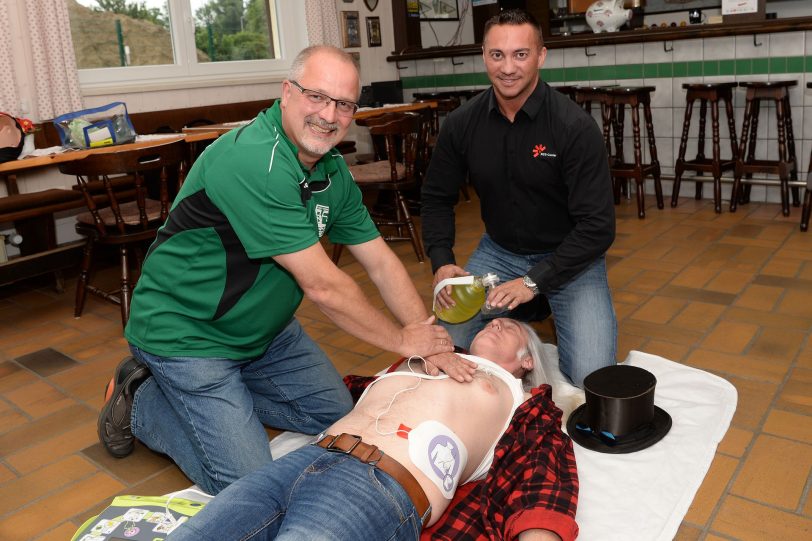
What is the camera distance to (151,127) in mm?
5168

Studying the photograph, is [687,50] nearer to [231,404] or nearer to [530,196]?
[530,196]

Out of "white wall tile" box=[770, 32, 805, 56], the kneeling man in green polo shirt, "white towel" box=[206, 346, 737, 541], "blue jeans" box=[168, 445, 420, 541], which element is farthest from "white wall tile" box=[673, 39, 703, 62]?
"blue jeans" box=[168, 445, 420, 541]

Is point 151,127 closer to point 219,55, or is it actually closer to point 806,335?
point 219,55

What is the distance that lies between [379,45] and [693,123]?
3056 mm

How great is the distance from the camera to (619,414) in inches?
80.7

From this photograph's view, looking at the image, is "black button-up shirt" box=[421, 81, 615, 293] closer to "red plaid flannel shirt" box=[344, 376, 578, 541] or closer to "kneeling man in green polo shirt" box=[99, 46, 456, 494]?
"kneeling man in green polo shirt" box=[99, 46, 456, 494]

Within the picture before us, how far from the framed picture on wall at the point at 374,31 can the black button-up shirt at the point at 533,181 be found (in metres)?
4.46

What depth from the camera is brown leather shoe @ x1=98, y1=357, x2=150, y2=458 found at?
7.32 ft

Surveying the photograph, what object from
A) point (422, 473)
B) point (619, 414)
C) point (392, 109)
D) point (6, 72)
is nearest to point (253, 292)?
point (422, 473)

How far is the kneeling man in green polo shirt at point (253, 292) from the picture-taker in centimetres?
179

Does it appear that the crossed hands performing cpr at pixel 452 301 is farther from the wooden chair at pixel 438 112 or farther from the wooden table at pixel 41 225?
the wooden chair at pixel 438 112

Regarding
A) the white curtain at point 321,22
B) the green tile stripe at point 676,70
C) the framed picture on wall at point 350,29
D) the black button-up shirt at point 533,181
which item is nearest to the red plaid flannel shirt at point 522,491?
the black button-up shirt at point 533,181

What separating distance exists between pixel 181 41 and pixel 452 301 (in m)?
4.11

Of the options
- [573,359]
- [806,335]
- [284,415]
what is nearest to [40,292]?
[284,415]
